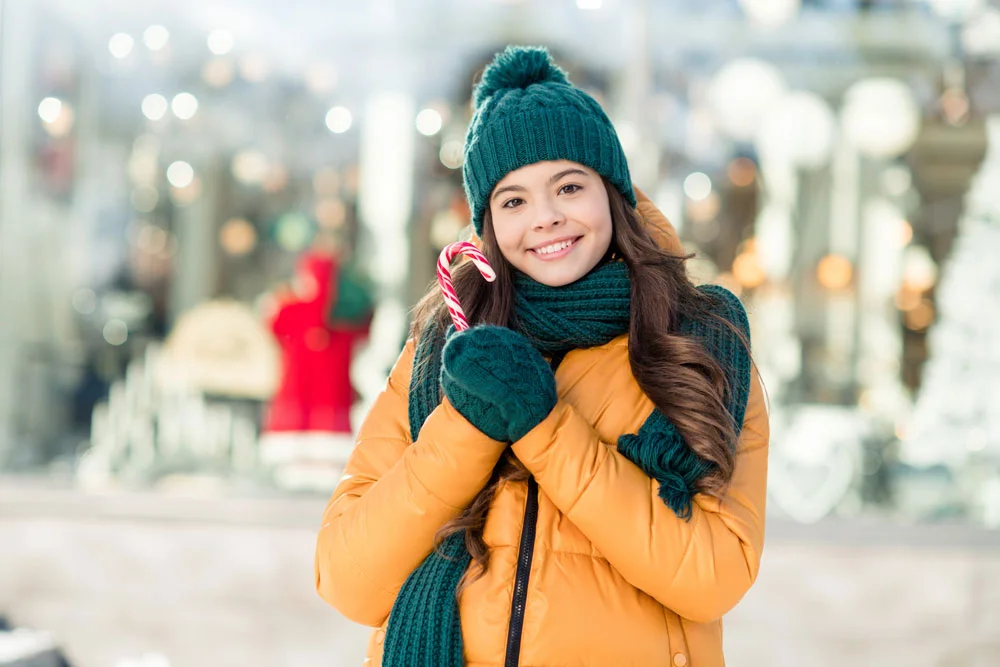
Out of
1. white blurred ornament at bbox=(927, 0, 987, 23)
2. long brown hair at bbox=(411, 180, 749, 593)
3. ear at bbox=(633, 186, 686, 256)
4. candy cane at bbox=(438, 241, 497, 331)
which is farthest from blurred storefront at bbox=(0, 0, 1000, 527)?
candy cane at bbox=(438, 241, 497, 331)

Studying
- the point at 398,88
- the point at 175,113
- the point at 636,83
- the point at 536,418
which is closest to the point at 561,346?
the point at 536,418

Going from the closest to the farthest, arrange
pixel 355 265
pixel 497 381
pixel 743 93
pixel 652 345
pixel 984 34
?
pixel 497 381 → pixel 652 345 → pixel 984 34 → pixel 743 93 → pixel 355 265

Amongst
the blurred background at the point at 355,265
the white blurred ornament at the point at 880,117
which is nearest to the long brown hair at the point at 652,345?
the blurred background at the point at 355,265

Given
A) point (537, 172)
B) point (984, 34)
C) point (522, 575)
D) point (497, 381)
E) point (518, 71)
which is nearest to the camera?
point (497, 381)

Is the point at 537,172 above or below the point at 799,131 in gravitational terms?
below

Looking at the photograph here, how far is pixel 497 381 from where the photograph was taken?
1.75m

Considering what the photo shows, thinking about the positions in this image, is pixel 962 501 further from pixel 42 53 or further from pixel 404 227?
pixel 42 53

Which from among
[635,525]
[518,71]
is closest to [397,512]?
[635,525]

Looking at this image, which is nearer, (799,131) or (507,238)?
(507,238)

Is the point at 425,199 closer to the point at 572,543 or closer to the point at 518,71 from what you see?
the point at 518,71

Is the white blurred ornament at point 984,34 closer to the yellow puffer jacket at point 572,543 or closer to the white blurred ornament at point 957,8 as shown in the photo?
the white blurred ornament at point 957,8

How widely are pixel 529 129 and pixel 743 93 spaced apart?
4.19 meters

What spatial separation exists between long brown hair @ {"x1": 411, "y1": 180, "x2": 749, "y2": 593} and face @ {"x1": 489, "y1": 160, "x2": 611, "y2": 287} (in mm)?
65

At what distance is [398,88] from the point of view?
20.8ft
